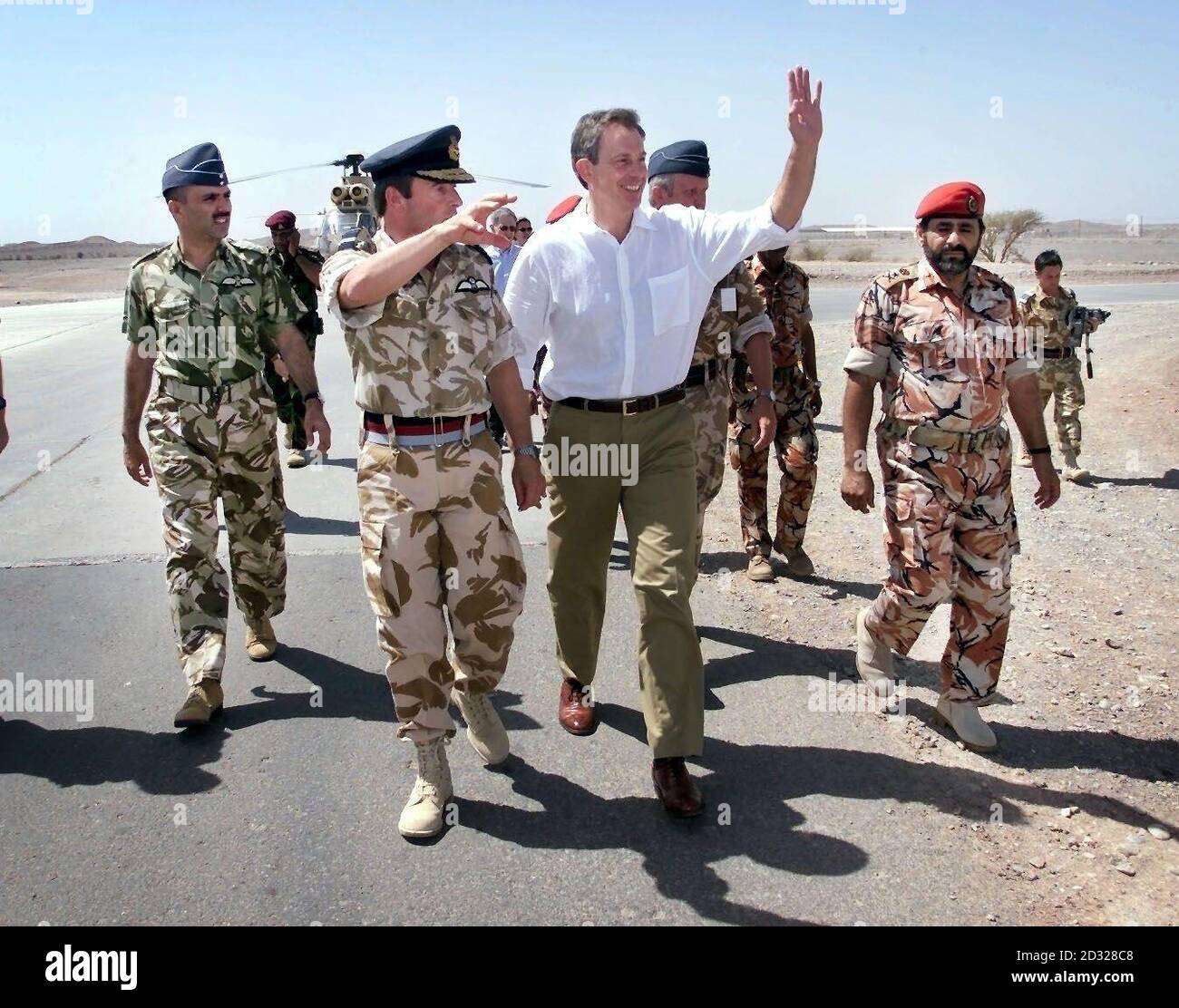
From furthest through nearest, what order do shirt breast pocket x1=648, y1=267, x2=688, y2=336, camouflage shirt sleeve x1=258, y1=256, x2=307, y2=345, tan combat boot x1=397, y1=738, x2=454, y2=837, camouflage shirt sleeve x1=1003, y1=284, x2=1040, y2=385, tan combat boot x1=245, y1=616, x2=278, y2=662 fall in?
tan combat boot x1=245, y1=616, x2=278, y2=662, camouflage shirt sleeve x1=258, y1=256, x2=307, y2=345, camouflage shirt sleeve x1=1003, y1=284, x2=1040, y2=385, shirt breast pocket x1=648, y1=267, x2=688, y2=336, tan combat boot x1=397, y1=738, x2=454, y2=837

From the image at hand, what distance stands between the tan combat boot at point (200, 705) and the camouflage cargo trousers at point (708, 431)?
219 cm

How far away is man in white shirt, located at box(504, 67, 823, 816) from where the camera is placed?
3.49 m

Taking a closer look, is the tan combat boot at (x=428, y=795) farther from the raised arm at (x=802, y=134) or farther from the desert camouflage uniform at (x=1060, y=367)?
the desert camouflage uniform at (x=1060, y=367)

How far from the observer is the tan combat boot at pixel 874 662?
4289mm

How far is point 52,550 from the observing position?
6559mm

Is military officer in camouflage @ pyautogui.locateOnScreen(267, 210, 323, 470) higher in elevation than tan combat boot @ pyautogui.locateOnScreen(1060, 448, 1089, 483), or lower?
higher

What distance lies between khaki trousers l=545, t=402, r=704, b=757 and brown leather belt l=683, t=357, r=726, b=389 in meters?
0.70

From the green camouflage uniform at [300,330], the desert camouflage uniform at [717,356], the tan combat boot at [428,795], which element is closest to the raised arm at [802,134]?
the desert camouflage uniform at [717,356]

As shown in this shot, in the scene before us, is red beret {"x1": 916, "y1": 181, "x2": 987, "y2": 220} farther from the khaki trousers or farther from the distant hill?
the distant hill

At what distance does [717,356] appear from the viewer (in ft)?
15.4

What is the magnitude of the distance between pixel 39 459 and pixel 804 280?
6884 millimetres

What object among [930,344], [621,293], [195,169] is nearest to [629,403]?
[621,293]

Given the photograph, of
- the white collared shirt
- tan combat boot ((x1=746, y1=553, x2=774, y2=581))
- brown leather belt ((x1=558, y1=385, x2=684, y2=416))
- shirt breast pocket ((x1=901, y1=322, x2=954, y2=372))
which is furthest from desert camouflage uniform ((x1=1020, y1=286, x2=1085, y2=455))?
brown leather belt ((x1=558, y1=385, x2=684, y2=416))
